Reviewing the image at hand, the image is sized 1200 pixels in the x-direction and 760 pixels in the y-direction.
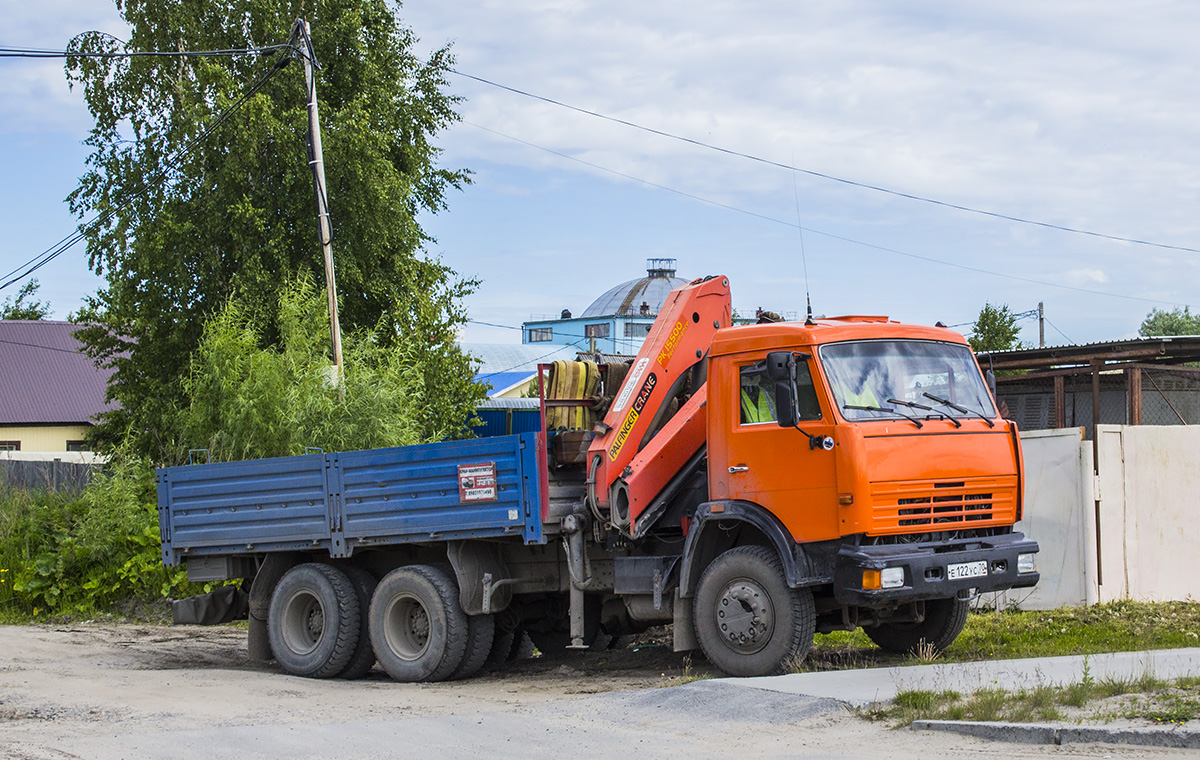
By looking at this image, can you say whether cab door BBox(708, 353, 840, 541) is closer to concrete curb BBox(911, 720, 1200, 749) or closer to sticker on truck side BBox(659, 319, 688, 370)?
sticker on truck side BBox(659, 319, 688, 370)

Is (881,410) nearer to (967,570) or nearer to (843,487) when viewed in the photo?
(843,487)

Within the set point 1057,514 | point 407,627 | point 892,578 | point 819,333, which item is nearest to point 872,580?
point 892,578

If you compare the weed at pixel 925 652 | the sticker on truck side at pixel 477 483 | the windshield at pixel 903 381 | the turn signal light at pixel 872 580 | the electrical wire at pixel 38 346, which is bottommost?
the weed at pixel 925 652

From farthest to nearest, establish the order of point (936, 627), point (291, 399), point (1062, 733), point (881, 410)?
point (291, 399) → point (936, 627) → point (881, 410) → point (1062, 733)

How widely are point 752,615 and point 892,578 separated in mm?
1167

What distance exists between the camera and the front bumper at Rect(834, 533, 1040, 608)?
28.0 feet

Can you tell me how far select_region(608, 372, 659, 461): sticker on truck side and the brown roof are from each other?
34.8 m

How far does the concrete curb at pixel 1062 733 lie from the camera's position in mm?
6150

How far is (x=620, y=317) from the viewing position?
7231 cm

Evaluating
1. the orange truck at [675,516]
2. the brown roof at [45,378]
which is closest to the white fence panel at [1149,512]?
the orange truck at [675,516]

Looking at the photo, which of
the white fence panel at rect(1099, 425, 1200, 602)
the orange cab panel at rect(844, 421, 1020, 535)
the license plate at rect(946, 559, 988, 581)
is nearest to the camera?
the orange cab panel at rect(844, 421, 1020, 535)

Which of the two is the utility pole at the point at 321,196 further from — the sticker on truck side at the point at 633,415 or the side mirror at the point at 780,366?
the side mirror at the point at 780,366

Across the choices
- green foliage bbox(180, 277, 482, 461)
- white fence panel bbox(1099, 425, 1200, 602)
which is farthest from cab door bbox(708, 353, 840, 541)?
green foliage bbox(180, 277, 482, 461)

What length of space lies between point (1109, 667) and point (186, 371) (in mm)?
20614
